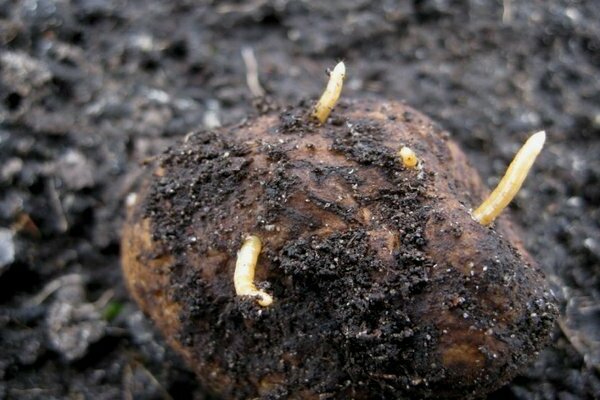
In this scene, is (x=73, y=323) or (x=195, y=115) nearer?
(x=73, y=323)

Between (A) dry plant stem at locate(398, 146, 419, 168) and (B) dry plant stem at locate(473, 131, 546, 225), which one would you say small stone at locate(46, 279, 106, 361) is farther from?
(B) dry plant stem at locate(473, 131, 546, 225)

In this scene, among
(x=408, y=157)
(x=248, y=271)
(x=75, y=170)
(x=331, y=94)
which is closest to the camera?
(x=248, y=271)

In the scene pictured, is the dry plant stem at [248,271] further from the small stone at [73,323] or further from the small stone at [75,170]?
the small stone at [75,170]

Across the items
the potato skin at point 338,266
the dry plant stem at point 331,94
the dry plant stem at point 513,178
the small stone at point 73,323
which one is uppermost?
the dry plant stem at point 331,94

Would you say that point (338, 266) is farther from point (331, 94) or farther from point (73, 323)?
point (73, 323)

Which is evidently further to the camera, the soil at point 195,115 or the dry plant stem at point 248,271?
the soil at point 195,115

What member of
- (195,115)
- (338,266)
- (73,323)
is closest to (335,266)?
(338,266)

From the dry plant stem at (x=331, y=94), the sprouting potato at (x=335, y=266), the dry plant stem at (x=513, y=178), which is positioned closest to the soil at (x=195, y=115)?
the dry plant stem at (x=331, y=94)

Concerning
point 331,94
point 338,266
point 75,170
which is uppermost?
point 331,94

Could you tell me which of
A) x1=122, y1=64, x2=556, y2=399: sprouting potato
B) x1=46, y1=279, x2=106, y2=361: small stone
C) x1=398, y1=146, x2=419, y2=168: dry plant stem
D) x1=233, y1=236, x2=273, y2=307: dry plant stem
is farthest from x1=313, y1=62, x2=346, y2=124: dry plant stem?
x1=46, y1=279, x2=106, y2=361: small stone
